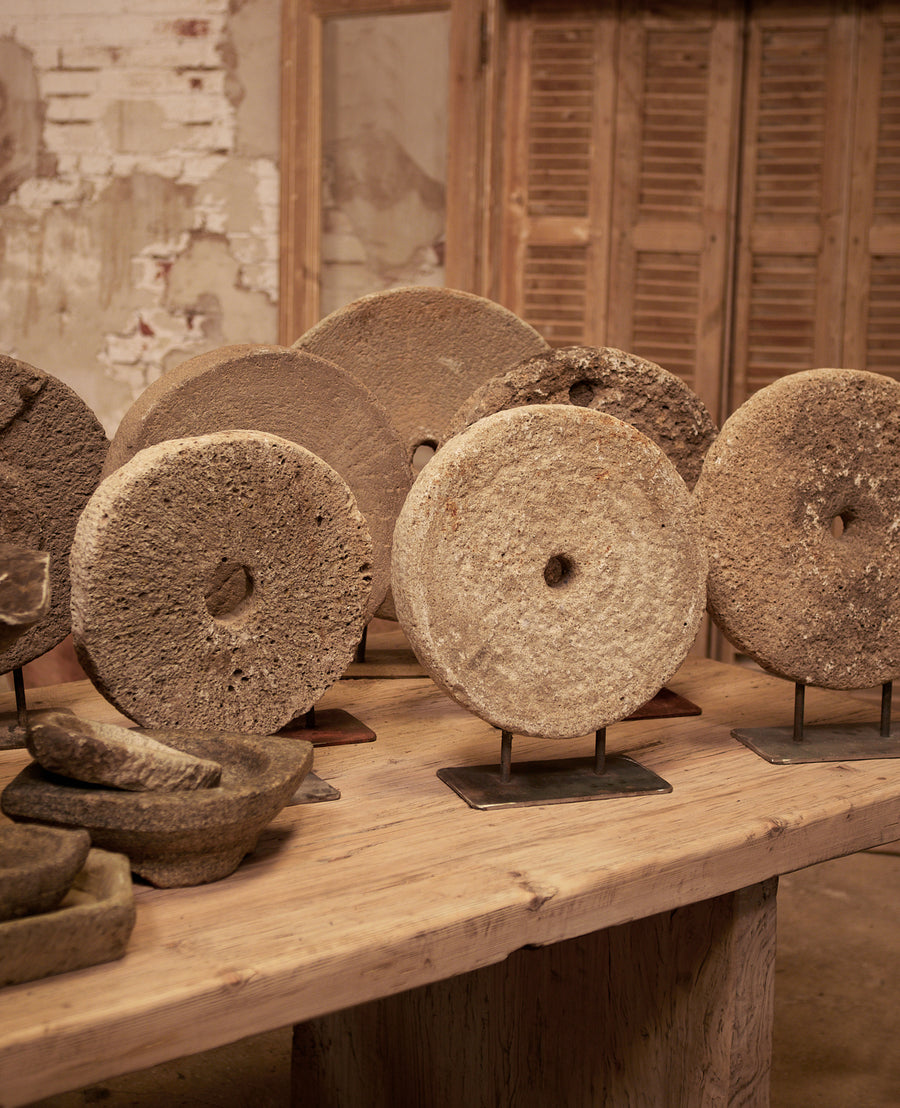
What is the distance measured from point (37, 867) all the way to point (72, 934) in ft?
0.32

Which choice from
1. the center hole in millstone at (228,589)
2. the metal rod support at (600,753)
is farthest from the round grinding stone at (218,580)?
the metal rod support at (600,753)

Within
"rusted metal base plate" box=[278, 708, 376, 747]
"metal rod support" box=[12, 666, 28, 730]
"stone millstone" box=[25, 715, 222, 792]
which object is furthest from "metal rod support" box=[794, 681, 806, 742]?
"metal rod support" box=[12, 666, 28, 730]

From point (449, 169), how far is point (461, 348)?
171 cm

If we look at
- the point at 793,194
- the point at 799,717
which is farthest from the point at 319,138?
the point at 799,717

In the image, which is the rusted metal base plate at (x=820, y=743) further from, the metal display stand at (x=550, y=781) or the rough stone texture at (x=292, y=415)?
the rough stone texture at (x=292, y=415)

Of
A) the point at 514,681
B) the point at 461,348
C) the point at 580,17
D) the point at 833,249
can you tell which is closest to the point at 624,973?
the point at 514,681

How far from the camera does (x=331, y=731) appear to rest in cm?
224

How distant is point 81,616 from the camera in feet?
5.85

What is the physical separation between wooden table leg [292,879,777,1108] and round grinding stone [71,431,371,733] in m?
0.74

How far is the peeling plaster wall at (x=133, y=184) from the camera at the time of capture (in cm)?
446

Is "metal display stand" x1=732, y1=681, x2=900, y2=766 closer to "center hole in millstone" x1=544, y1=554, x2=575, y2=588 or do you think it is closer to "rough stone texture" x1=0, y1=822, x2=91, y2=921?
"center hole in millstone" x1=544, y1=554, x2=575, y2=588

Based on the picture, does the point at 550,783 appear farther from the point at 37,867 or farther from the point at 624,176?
the point at 624,176

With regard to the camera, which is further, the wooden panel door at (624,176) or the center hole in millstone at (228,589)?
the wooden panel door at (624,176)

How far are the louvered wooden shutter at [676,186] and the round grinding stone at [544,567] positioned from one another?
237cm
